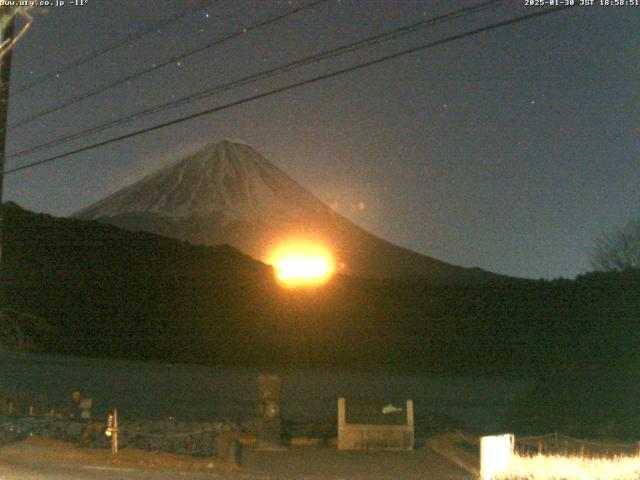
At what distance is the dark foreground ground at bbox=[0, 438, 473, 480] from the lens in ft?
43.9

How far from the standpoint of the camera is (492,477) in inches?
511

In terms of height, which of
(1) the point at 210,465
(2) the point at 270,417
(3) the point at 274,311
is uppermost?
(3) the point at 274,311

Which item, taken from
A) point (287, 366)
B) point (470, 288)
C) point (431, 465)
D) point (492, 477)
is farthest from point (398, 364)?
point (492, 477)

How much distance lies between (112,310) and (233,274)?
12.1 meters

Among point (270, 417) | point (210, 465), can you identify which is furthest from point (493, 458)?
point (270, 417)

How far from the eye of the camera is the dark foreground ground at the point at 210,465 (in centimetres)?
1339

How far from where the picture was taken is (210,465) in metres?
15.0

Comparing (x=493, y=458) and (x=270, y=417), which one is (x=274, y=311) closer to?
(x=270, y=417)

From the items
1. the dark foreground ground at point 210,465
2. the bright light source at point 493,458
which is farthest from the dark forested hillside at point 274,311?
the bright light source at point 493,458

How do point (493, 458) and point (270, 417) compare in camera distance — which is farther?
point (270, 417)

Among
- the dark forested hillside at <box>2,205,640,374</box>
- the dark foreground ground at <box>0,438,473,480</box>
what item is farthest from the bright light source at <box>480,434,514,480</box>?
the dark forested hillside at <box>2,205,640,374</box>

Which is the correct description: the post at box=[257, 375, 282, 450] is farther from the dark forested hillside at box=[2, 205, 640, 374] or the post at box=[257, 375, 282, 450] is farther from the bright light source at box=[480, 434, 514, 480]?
the dark forested hillside at box=[2, 205, 640, 374]

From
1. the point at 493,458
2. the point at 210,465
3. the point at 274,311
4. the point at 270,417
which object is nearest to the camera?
the point at 493,458

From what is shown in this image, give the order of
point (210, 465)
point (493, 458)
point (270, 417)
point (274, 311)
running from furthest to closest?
point (274, 311), point (270, 417), point (210, 465), point (493, 458)
